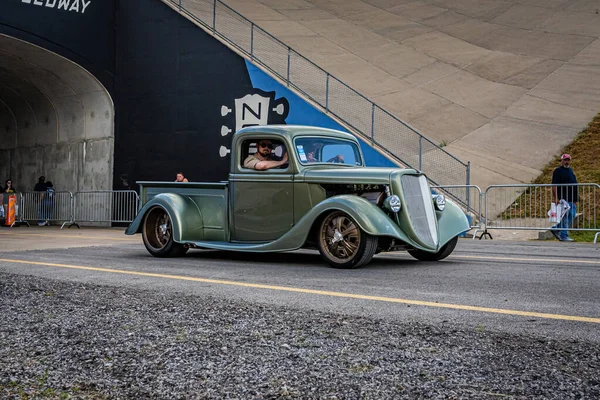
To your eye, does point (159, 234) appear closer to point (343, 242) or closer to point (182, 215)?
point (182, 215)

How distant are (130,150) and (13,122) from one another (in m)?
8.68

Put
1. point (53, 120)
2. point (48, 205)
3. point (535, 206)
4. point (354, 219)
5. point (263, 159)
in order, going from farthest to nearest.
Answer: point (53, 120) → point (48, 205) → point (535, 206) → point (263, 159) → point (354, 219)

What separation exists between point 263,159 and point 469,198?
913cm

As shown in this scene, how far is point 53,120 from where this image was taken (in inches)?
1019

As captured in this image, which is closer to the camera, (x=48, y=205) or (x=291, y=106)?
(x=291, y=106)

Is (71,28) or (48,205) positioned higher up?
(71,28)

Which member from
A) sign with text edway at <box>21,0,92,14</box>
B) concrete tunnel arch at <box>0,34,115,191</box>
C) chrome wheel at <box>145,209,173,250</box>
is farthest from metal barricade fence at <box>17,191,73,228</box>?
chrome wheel at <box>145,209,173,250</box>

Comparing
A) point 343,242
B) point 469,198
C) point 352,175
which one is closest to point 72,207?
point 469,198

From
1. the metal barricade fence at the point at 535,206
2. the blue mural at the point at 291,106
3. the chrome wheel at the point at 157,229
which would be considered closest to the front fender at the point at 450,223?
the chrome wheel at the point at 157,229

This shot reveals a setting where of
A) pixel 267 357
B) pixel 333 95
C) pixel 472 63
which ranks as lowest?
pixel 267 357

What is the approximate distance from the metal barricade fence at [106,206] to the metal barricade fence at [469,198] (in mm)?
9851

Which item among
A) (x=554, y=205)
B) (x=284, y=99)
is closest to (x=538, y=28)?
(x=284, y=99)

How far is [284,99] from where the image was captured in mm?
19719

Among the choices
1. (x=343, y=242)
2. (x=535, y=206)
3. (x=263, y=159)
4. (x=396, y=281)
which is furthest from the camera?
(x=535, y=206)
